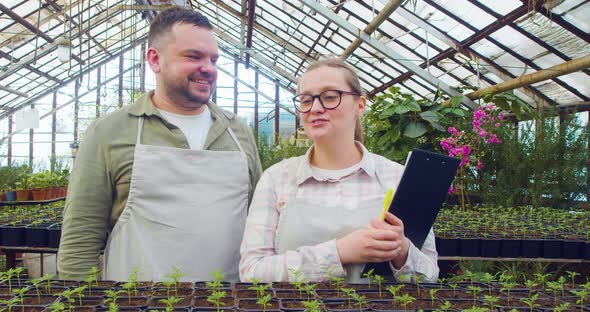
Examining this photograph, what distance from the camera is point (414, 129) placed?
186 inches

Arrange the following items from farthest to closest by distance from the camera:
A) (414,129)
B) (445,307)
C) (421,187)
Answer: (414,129) → (421,187) → (445,307)

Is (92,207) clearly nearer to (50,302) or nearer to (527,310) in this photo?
(50,302)

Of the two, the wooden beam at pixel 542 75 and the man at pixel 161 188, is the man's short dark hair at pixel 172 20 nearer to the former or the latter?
the man at pixel 161 188

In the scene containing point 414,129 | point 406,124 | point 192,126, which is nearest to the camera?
point 192,126

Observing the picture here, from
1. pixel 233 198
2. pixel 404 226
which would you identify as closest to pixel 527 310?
pixel 404 226

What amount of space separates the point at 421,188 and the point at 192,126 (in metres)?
0.88

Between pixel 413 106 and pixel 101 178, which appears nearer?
pixel 101 178

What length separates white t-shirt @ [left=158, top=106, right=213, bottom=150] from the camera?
1.64 metres

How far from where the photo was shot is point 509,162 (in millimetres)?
4676

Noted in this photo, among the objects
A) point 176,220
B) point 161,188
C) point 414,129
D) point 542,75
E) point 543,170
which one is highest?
point 542,75

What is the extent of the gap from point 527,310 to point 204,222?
95 cm

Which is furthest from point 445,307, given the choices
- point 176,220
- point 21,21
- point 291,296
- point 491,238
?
point 21,21

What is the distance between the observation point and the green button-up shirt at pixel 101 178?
4.88 feet

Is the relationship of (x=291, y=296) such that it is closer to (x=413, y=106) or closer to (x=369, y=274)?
(x=369, y=274)
